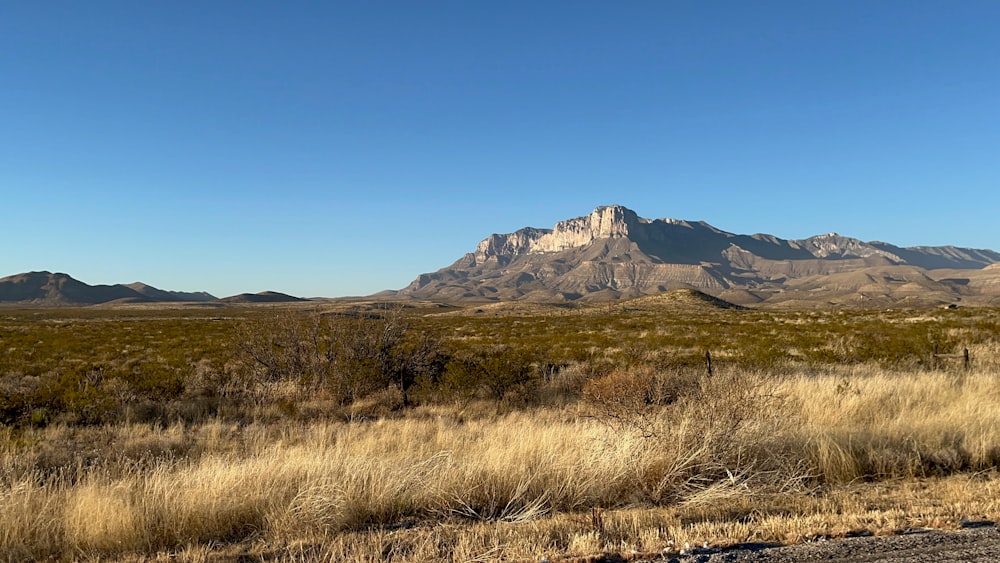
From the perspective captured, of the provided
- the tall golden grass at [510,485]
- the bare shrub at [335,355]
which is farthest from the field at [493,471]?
the bare shrub at [335,355]

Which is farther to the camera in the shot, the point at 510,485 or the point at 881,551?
the point at 510,485

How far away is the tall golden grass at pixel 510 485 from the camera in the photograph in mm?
4594

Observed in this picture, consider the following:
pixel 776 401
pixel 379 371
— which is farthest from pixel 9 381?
pixel 776 401

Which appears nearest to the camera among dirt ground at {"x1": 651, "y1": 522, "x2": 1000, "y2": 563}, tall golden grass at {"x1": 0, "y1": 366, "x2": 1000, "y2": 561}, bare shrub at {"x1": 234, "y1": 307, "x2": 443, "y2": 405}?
dirt ground at {"x1": 651, "y1": 522, "x2": 1000, "y2": 563}

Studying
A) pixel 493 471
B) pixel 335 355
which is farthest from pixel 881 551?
pixel 335 355

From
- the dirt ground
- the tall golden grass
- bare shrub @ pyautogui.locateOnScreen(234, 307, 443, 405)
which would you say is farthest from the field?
bare shrub @ pyautogui.locateOnScreen(234, 307, 443, 405)

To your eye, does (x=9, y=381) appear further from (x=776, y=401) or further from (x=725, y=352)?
(x=725, y=352)

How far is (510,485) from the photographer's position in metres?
5.84

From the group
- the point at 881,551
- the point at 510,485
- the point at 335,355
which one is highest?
the point at 335,355

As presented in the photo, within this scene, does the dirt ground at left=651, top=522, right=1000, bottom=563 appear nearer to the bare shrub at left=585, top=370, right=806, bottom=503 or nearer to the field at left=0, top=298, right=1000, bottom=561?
the field at left=0, top=298, right=1000, bottom=561

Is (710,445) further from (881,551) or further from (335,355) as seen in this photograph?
(335,355)

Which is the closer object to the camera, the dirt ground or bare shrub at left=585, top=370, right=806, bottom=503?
the dirt ground

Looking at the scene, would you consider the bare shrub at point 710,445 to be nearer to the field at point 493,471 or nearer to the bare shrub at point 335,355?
the field at point 493,471

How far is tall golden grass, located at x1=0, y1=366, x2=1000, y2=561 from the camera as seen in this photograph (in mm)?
4594
